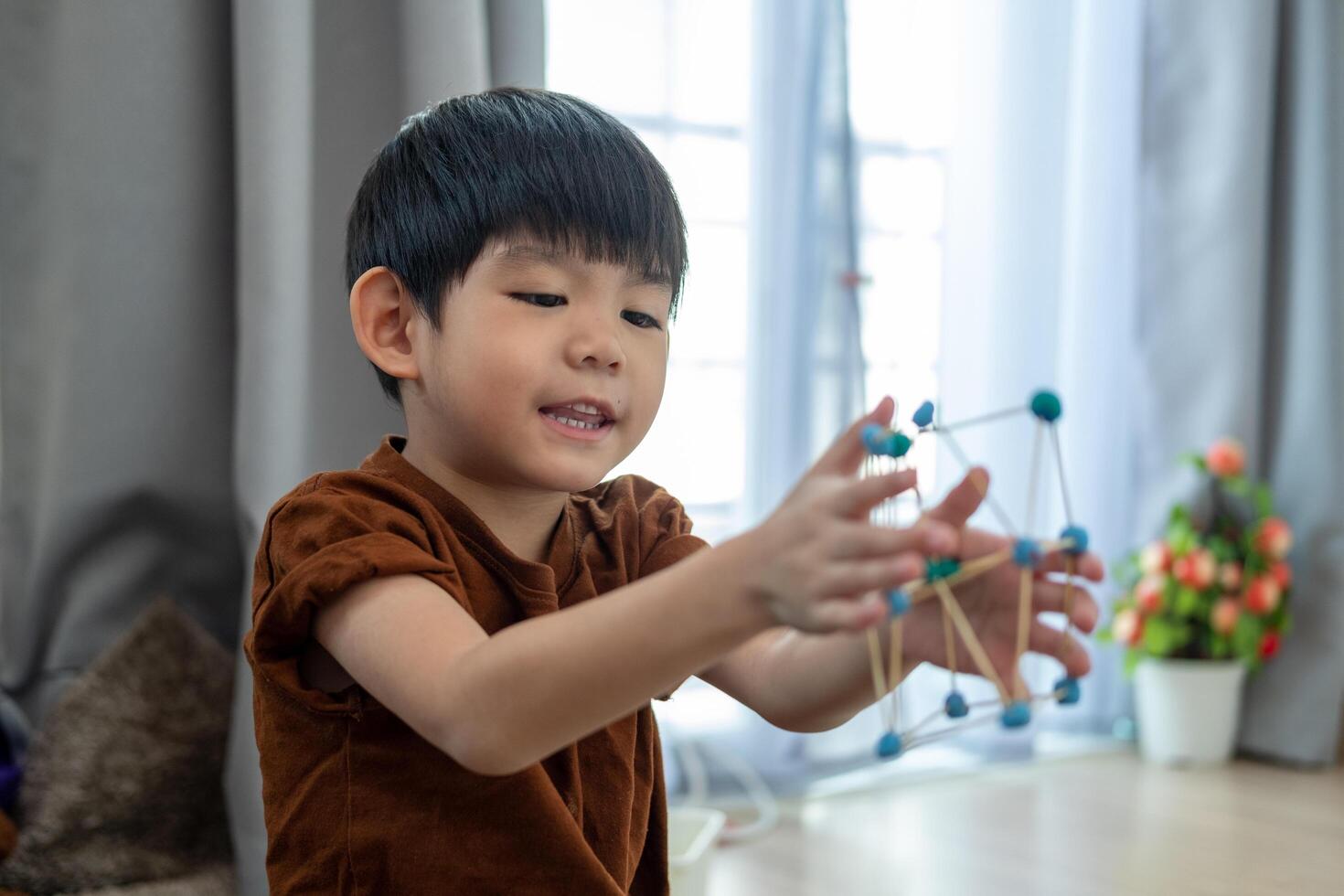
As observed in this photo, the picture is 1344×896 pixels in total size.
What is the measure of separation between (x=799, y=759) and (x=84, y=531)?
112 centimetres

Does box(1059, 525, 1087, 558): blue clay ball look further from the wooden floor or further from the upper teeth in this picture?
the wooden floor

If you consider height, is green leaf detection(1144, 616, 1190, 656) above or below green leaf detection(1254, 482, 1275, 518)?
below

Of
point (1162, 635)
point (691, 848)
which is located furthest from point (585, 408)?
point (1162, 635)

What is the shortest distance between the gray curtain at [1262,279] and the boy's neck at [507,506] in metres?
1.86

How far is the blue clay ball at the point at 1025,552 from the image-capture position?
0.60 metres

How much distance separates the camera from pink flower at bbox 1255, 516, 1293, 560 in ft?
7.29

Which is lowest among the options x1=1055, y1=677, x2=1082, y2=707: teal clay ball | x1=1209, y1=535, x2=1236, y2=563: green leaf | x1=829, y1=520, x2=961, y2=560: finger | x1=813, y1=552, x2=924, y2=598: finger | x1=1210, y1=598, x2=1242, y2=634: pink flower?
x1=1210, y1=598, x2=1242, y2=634: pink flower

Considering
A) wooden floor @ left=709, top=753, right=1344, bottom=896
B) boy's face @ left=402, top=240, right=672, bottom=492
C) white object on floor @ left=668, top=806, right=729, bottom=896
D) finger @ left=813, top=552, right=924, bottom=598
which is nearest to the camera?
finger @ left=813, top=552, right=924, bottom=598

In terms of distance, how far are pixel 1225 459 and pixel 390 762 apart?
6.34ft

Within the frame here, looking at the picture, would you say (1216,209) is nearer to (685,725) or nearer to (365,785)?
(685,725)

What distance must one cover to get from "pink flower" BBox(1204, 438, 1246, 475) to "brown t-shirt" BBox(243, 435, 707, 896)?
5.94 ft

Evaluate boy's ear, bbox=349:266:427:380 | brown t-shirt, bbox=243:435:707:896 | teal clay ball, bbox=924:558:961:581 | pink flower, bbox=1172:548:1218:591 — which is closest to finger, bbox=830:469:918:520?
teal clay ball, bbox=924:558:961:581

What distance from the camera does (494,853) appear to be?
72 centimetres

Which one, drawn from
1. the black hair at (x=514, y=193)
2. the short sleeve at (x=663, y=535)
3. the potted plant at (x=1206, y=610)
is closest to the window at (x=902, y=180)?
the potted plant at (x=1206, y=610)
